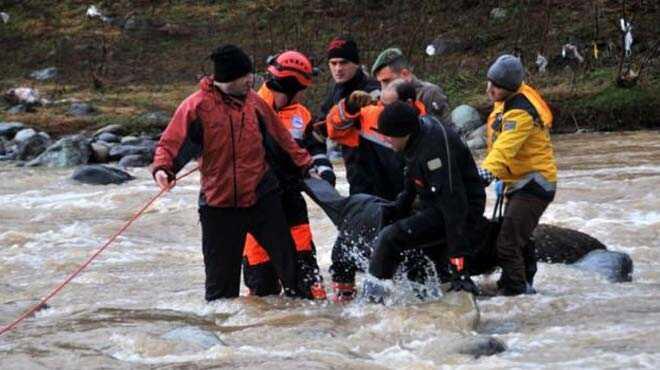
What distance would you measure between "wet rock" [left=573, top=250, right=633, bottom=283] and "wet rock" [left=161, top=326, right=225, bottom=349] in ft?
10.2

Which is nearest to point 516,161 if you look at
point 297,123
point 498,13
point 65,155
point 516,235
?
point 516,235

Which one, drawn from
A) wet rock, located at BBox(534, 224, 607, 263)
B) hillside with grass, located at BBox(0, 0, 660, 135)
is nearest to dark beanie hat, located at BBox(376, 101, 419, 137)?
wet rock, located at BBox(534, 224, 607, 263)

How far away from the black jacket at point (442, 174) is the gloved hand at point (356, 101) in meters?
0.60

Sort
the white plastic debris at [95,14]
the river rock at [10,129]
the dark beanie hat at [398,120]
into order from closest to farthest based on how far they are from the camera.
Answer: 1. the dark beanie hat at [398,120]
2. the river rock at [10,129]
3. the white plastic debris at [95,14]

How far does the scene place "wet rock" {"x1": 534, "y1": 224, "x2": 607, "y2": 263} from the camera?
8688 mm

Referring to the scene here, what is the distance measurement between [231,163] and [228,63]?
0.61m

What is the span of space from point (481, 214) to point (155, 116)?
47.8 ft

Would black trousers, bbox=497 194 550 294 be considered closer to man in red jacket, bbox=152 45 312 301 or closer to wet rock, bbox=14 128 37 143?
man in red jacket, bbox=152 45 312 301

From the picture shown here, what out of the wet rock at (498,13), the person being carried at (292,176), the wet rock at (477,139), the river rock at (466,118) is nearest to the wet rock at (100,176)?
the wet rock at (477,139)

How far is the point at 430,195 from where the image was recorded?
6539mm

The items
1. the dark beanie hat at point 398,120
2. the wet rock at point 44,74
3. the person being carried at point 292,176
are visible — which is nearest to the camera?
the dark beanie hat at point 398,120

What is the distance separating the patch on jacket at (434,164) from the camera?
6426mm

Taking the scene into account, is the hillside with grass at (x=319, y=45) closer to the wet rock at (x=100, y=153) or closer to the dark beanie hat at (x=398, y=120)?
the wet rock at (x=100, y=153)

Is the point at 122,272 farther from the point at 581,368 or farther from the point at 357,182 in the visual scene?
the point at 581,368
